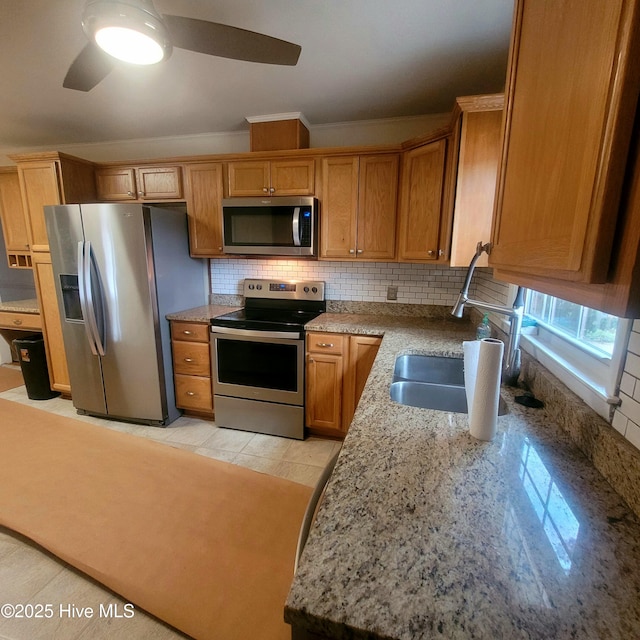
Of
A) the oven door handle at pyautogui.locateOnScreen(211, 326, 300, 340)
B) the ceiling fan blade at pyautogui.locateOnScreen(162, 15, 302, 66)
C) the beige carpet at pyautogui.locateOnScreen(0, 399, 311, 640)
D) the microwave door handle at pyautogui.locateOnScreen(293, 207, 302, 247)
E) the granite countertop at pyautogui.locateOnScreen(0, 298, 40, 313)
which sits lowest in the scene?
the beige carpet at pyautogui.locateOnScreen(0, 399, 311, 640)

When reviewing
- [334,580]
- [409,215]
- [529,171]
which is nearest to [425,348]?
[409,215]

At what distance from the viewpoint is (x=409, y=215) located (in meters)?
2.22

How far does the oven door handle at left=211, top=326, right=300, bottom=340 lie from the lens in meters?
2.32

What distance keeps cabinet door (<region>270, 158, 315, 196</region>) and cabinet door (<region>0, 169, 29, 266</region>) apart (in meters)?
2.69

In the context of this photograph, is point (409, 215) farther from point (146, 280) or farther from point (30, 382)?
point (30, 382)

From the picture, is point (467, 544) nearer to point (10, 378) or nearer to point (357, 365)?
point (357, 365)

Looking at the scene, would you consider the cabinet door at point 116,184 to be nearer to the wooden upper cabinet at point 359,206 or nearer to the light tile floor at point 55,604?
the wooden upper cabinet at point 359,206

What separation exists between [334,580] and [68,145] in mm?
4510

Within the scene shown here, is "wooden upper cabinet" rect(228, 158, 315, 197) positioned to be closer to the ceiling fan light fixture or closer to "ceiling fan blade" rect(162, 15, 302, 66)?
"ceiling fan blade" rect(162, 15, 302, 66)

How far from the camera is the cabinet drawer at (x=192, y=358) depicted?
8.49 ft

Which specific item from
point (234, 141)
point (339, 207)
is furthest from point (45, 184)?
point (339, 207)

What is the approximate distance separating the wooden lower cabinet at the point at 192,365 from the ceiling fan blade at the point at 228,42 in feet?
5.81

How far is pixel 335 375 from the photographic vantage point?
2.34m

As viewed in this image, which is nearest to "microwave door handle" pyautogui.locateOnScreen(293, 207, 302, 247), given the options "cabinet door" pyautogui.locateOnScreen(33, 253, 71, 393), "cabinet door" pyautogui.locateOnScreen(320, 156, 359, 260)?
"cabinet door" pyautogui.locateOnScreen(320, 156, 359, 260)
